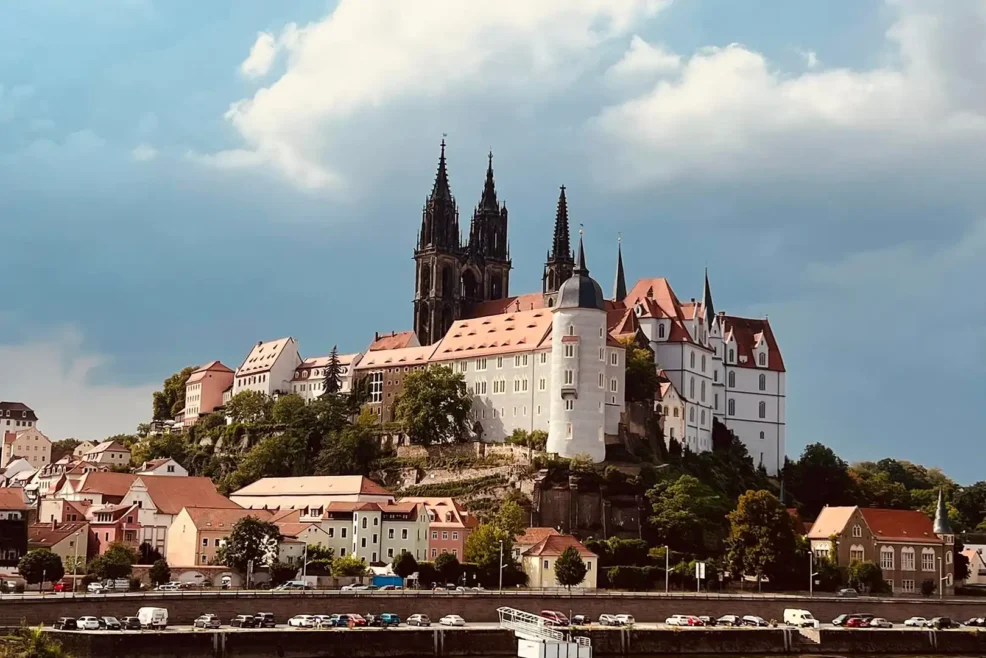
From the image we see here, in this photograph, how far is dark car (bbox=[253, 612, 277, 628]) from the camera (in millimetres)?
69375

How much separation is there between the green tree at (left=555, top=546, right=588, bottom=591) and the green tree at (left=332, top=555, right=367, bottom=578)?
39.9 feet

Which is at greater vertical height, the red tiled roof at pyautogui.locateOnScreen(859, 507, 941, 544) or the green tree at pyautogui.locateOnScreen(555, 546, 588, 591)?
the red tiled roof at pyautogui.locateOnScreen(859, 507, 941, 544)

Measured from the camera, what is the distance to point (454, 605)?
7750 centimetres

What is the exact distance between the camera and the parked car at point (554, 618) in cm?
7493

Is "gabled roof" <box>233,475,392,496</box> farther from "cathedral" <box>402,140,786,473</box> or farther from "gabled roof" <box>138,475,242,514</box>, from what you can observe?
"cathedral" <box>402,140,786,473</box>

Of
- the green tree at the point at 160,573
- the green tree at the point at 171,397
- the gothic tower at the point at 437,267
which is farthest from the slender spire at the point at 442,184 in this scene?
the green tree at the point at 160,573

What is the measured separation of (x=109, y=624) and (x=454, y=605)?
1934 cm

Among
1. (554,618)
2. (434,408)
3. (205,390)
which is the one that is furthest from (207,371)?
(554,618)

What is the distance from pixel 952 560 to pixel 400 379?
169 feet

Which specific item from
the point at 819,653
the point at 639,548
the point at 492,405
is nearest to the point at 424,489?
the point at 492,405

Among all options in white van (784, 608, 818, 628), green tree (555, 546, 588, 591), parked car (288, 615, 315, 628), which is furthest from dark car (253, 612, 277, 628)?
white van (784, 608, 818, 628)

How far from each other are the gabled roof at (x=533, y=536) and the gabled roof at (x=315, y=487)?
40.6 ft

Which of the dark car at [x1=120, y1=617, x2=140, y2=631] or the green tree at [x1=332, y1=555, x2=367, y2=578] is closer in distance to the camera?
the dark car at [x1=120, y1=617, x2=140, y2=631]

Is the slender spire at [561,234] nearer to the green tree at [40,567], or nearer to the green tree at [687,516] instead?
the green tree at [687,516]
